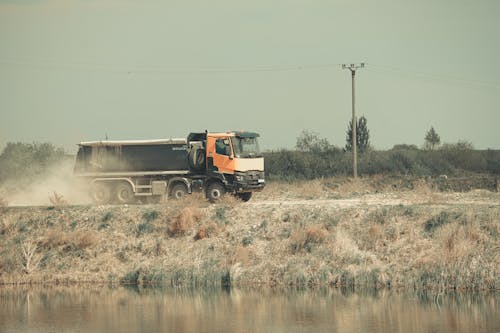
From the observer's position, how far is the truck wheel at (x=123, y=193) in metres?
41.0

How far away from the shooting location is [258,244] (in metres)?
33.3

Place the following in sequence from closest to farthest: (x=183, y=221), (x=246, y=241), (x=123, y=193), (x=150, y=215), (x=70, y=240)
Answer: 1. (x=246, y=241)
2. (x=183, y=221)
3. (x=70, y=240)
4. (x=150, y=215)
5. (x=123, y=193)

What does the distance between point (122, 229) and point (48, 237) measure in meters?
3.10

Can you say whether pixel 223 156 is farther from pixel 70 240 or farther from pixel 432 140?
pixel 432 140

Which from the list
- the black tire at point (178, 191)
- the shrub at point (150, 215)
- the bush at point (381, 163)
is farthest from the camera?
the bush at point (381, 163)

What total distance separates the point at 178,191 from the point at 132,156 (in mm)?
3150

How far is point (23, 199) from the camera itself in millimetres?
47281

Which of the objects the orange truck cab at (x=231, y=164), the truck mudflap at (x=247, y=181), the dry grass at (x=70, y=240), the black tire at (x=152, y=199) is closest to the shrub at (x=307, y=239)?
the truck mudflap at (x=247, y=181)

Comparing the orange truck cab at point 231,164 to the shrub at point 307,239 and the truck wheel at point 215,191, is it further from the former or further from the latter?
the shrub at point 307,239

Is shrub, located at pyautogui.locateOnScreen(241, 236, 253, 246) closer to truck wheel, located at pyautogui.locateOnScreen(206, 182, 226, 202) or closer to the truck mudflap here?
the truck mudflap

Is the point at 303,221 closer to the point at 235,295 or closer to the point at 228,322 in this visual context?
the point at 235,295

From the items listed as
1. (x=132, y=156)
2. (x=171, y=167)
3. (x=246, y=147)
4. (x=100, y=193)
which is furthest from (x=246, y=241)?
(x=100, y=193)

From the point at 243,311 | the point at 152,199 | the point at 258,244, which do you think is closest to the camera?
the point at 243,311

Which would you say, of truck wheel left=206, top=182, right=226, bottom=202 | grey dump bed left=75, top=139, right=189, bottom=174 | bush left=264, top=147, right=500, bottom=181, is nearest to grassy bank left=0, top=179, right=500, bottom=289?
truck wheel left=206, top=182, right=226, bottom=202
